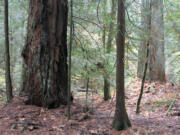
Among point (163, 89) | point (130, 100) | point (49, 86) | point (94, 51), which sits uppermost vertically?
point (94, 51)

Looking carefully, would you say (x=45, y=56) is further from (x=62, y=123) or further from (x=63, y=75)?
(x=62, y=123)

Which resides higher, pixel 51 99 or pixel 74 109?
pixel 51 99

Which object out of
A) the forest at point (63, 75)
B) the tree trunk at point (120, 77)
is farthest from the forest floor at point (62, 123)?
the tree trunk at point (120, 77)

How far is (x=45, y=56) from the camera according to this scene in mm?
4922

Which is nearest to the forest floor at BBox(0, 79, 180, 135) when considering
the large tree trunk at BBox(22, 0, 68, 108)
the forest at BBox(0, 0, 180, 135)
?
the forest at BBox(0, 0, 180, 135)

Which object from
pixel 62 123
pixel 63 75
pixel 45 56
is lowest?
pixel 62 123

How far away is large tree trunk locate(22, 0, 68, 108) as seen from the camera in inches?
193

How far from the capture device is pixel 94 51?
619 centimetres

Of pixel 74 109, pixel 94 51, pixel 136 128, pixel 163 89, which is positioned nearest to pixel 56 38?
pixel 94 51

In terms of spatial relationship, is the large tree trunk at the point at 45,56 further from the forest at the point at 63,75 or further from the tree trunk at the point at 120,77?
the tree trunk at the point at 120,77

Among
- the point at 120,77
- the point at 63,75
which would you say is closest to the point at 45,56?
the point at 63,75

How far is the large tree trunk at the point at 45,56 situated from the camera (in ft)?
16.1

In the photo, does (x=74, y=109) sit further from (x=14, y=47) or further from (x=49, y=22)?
(x=14, y=47)

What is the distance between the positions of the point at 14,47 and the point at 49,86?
839 centimetres
